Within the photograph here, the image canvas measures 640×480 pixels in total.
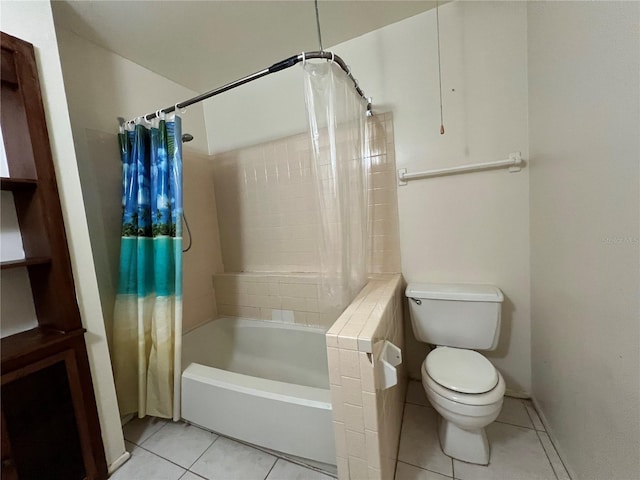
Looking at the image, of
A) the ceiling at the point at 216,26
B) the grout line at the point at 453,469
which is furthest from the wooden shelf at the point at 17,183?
the grout line at the point at 453,469

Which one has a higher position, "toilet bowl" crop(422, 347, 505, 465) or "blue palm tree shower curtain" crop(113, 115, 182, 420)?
"blue palm tree shower curtain" crop(113, 115, 182, 420)

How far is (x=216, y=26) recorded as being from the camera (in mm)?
1445

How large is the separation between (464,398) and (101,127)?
2408 millimetres

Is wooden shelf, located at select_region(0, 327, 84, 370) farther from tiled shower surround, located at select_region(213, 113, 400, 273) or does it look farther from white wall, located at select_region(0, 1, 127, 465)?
tiled shower surround, located at select_region(213, 113, 400, 273)

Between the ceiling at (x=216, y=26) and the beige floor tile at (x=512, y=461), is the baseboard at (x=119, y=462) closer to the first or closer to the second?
the beige floor tile at (x=512, y=461)

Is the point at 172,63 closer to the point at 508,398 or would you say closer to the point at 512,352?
the point at 512,352

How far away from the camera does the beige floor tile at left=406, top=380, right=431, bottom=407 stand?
1564 millimetres

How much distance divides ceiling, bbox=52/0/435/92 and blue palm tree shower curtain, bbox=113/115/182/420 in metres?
0.53

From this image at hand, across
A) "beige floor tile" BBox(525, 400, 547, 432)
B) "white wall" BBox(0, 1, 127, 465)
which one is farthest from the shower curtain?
"beige floor tile" BBox(525, 400, 547, 432)

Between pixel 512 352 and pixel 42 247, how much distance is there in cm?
245

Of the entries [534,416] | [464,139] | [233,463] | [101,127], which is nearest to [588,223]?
[464,139]

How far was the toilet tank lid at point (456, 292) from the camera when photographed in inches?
52.4

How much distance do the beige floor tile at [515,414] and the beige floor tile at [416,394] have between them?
15.1 inches

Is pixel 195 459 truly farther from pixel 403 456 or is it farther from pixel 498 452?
pixel 498 452
